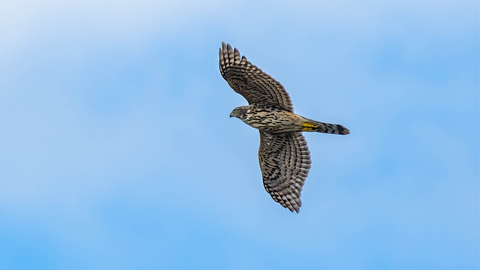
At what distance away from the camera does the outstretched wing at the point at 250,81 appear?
1631cm

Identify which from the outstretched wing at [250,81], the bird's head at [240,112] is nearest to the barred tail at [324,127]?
the outstretched wing at [250,81]

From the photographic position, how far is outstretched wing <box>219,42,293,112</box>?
53.5 ft

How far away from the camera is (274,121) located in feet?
54.4

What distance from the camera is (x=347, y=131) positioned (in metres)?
16.6

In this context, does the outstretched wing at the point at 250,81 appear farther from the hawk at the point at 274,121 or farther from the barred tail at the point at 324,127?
the barred tail at the point at 324,127

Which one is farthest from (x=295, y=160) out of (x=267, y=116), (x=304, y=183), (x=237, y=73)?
(x=237, y=73)

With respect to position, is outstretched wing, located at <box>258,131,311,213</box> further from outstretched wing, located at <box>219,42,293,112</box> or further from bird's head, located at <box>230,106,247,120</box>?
outstretched wing, located at <box>219,42,293,112</box>

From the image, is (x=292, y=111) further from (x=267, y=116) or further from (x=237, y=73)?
(x=237, y=73)

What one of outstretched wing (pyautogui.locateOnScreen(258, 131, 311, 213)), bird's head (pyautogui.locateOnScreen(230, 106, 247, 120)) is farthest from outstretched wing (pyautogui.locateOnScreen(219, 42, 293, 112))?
outstretched wing (pyautogui.locateOnScreen(258, 131, 311, 213))

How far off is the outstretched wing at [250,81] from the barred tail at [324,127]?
0.58 metres

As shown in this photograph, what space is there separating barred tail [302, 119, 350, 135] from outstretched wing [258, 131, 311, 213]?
756 mm

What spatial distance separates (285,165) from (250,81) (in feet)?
9.30

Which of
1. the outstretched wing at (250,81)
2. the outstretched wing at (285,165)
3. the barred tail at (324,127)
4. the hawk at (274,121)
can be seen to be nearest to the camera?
the outstretched wing at (250,81)

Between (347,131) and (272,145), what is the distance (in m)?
2.17
